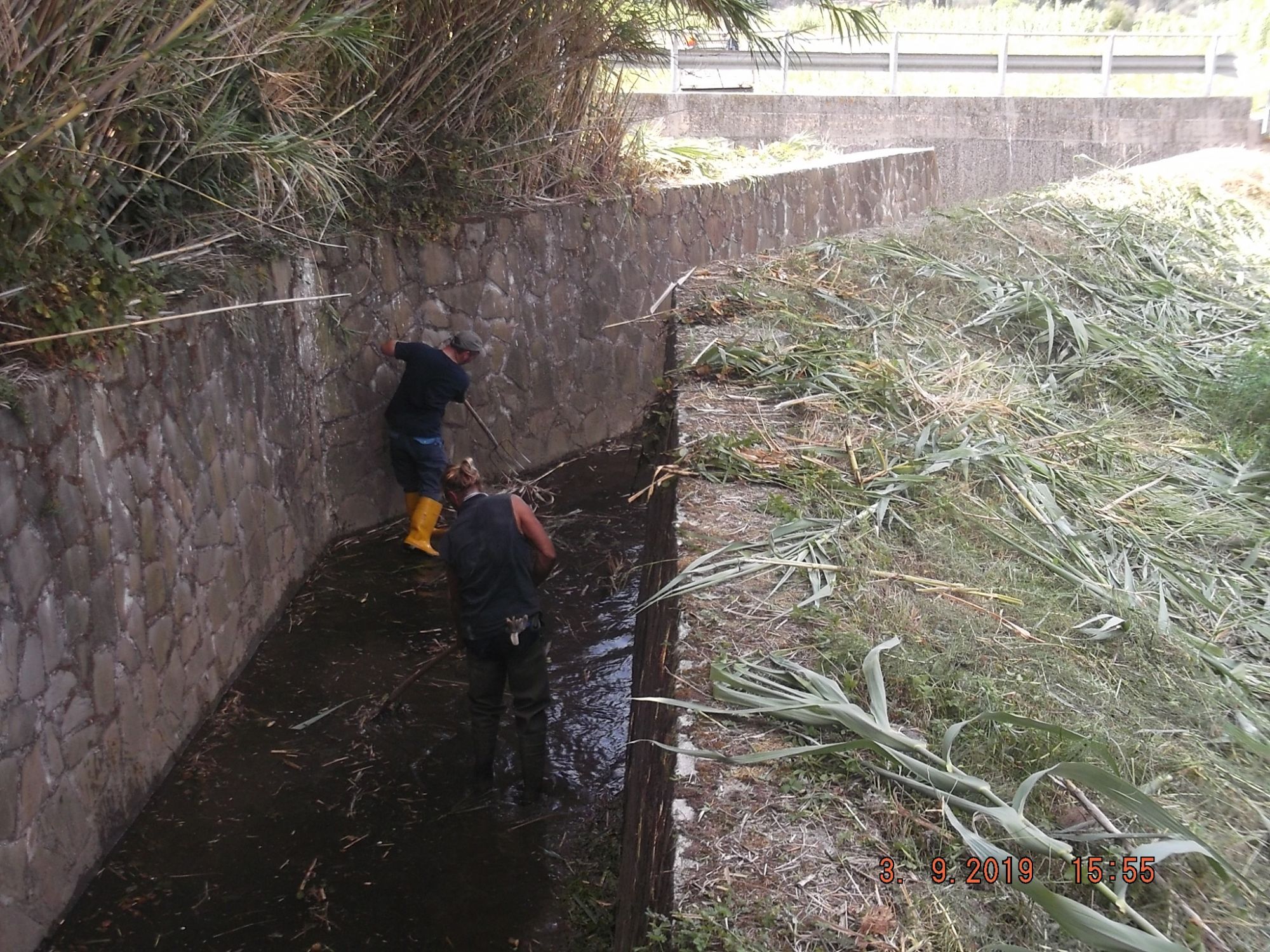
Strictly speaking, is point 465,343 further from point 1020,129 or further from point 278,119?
point 1020,129

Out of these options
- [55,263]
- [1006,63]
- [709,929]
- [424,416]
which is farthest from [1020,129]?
[709,929]

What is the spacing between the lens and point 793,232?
1252 centimetres

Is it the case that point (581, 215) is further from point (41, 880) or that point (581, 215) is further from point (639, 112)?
point (41, 880)

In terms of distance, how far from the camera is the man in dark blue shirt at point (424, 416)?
7000mm

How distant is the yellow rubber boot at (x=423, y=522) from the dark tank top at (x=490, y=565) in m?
2.52

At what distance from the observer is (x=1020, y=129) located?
746 inches

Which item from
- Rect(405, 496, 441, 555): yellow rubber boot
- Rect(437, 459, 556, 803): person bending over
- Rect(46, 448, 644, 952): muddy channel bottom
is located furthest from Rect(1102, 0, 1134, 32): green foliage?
Rect(437, 459, 556, 803): person bending over

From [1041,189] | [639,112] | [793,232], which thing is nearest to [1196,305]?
[1041,189]

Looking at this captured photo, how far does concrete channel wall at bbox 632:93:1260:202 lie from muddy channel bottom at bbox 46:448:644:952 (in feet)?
47.1

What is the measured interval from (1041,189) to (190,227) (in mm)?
8329
